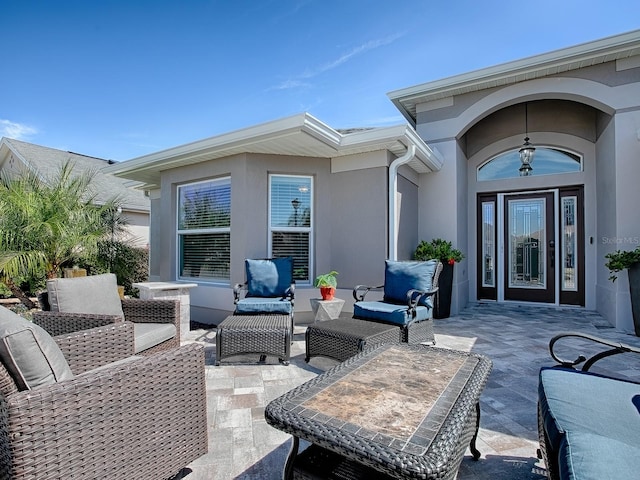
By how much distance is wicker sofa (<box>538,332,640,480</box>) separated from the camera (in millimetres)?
1189

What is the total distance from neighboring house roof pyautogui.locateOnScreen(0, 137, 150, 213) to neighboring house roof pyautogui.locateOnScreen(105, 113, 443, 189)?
4.83 metres

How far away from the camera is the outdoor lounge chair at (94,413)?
51.8 inches

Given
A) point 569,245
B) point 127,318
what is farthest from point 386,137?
point 569,245

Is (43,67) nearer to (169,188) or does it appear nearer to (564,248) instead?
(169,188)

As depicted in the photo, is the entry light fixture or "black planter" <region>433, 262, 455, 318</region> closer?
"black planter" <region>433, 262, 455, 318</region>

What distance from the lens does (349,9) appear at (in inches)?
219

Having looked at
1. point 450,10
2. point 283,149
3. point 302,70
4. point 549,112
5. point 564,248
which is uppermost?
point 450,10

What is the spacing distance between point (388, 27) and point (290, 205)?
350cm

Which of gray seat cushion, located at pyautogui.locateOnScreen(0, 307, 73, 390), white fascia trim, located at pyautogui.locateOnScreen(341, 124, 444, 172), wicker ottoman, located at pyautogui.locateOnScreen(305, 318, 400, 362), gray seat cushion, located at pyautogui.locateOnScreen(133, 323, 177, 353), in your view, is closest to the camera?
gray seat cushion, located at pyautogui.locateOnScreen(0, 307, 73, 390)

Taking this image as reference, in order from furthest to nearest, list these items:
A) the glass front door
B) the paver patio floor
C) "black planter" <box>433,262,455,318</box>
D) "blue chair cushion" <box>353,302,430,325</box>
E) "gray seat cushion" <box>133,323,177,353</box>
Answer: the glass front door < "black planter" <box>433,262,455,318</box> < "blue chair cushion" <box>353,302,430,325</box> < "gray seat cushion" <box>133,323,177,353</box> < the paver patio floor

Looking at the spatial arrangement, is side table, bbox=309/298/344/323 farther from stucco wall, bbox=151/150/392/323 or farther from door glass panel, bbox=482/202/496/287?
door glass panel, bbox=482/202/496/287

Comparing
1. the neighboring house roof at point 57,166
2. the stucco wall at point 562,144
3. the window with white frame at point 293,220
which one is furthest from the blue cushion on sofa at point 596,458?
the neighboring house roof at point 57,166

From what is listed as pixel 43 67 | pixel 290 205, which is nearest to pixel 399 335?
pixel 290 205

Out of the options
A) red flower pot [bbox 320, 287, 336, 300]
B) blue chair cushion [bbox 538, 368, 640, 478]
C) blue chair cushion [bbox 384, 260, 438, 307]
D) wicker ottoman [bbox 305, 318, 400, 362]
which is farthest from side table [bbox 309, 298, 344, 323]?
blue chair cushion [bbox 538, 368, 640, 478]
